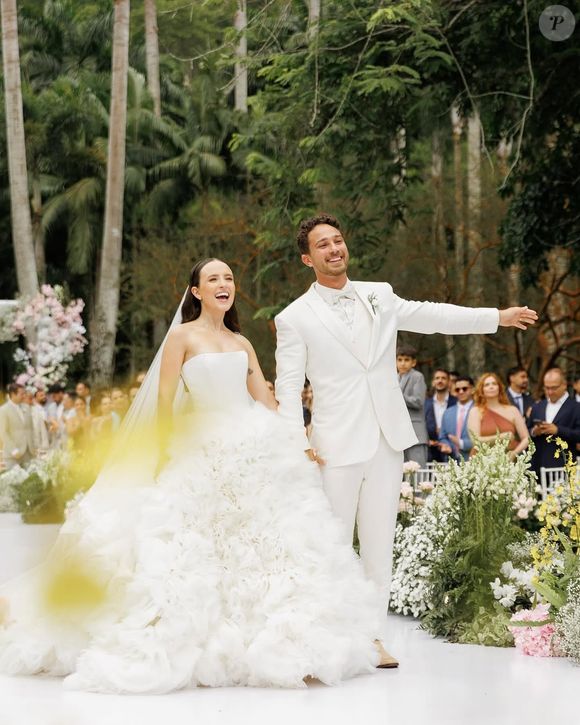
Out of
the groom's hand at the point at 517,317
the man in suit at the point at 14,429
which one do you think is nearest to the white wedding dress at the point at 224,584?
the groom's hand at the point at 517,317

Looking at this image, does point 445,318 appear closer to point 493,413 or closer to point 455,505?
point 455,505

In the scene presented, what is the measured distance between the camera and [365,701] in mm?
4445

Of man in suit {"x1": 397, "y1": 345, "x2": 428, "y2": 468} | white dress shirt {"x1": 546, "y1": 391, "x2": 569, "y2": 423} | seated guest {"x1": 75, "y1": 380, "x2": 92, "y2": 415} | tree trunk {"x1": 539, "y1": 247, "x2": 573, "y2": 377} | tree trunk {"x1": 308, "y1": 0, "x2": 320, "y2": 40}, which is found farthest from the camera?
tree trunk {"x1": 539, "y1": 247, "x2": 573, "y2": 377}

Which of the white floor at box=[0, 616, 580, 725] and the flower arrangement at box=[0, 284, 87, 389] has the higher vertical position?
the flower arrangement at box=[0, 284, 87, 389]

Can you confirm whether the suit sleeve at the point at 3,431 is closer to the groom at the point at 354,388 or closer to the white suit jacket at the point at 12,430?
the white suit jacket at the point at 12,430

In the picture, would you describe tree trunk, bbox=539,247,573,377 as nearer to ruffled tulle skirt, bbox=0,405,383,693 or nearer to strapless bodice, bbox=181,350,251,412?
strapless bodice, bbox=181,350,251,412

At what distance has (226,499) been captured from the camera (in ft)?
16.5

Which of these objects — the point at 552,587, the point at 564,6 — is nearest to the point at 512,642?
the point at 552,587

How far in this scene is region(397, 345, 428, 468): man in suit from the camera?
31.6 ft

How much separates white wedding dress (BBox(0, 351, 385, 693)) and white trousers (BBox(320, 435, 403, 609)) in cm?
10

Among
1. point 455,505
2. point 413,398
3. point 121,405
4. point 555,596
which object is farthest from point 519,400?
point 121,405

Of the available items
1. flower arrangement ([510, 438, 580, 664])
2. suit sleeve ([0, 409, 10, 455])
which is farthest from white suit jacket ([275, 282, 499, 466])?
suit sleeve ([0, 409, 10, 455])

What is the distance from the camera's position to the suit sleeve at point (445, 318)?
5195mm

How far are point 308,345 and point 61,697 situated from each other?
6.12ft
